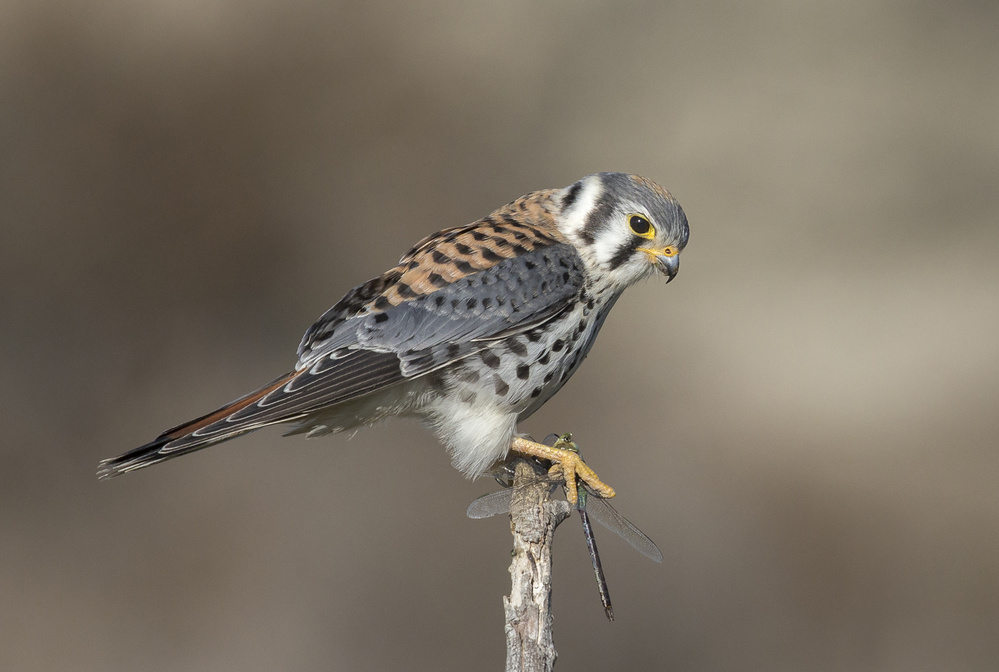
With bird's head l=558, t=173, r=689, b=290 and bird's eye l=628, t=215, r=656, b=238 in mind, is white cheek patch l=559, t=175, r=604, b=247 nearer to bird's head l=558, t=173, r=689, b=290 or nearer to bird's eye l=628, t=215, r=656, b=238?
bird's head l=558, t=173, r=689, b=290

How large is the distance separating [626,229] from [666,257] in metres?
0.12

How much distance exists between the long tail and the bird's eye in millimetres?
906

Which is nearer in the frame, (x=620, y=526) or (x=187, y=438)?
(x=187, y=438)

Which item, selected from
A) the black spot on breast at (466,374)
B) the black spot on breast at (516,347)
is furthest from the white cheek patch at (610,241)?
the black spot on breast at (466,374)

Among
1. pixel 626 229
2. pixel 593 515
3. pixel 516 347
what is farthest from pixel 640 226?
pixel 593 515

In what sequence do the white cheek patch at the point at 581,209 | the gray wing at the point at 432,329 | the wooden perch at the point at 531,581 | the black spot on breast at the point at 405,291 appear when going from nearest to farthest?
the wooden perch at the point at 531,581, the gray wing at the point at 432,329, the black spot on breast at the point at 405,291, the white cheek patch at the point at 581,209

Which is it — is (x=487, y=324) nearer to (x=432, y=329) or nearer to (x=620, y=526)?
(x=432, y=329)

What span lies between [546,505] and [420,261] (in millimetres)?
686

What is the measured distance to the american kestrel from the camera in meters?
1.95

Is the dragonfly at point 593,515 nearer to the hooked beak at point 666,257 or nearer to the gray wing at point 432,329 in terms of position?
the gray wing at point 432,329

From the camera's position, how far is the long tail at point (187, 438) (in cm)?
165

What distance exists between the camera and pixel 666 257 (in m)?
2.09

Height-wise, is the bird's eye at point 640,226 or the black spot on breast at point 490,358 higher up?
the bird's eye at point 640,226

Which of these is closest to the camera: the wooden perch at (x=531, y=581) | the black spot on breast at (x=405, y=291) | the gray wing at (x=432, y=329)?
the wooden perch at (x=531, y=581)
